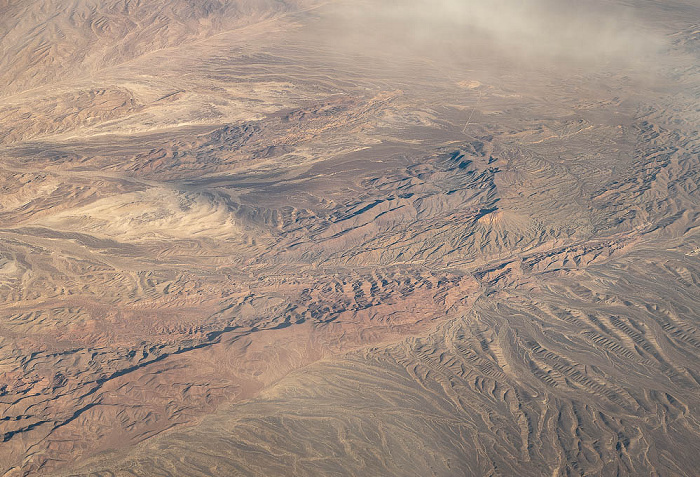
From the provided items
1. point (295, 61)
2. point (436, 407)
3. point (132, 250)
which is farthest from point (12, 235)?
A: point (295, 61)

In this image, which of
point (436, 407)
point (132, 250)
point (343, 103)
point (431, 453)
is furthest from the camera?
point (343, 103)

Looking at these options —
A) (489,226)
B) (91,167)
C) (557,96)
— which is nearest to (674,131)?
(557,96)

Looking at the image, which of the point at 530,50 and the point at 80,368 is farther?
the point at 530,50

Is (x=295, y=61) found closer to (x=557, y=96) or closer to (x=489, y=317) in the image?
(x=557, y=96)

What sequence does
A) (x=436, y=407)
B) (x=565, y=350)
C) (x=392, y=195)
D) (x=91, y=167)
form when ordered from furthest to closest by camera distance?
(x=91, y=167)
(x=392, y=195)
(x=565, y=350)
(x=436, y=407)

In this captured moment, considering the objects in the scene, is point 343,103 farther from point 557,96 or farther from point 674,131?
point 674,131

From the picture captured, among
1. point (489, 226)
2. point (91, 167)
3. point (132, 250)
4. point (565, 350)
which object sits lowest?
point (565, 350)

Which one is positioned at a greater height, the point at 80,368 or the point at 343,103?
the point at 343,103
